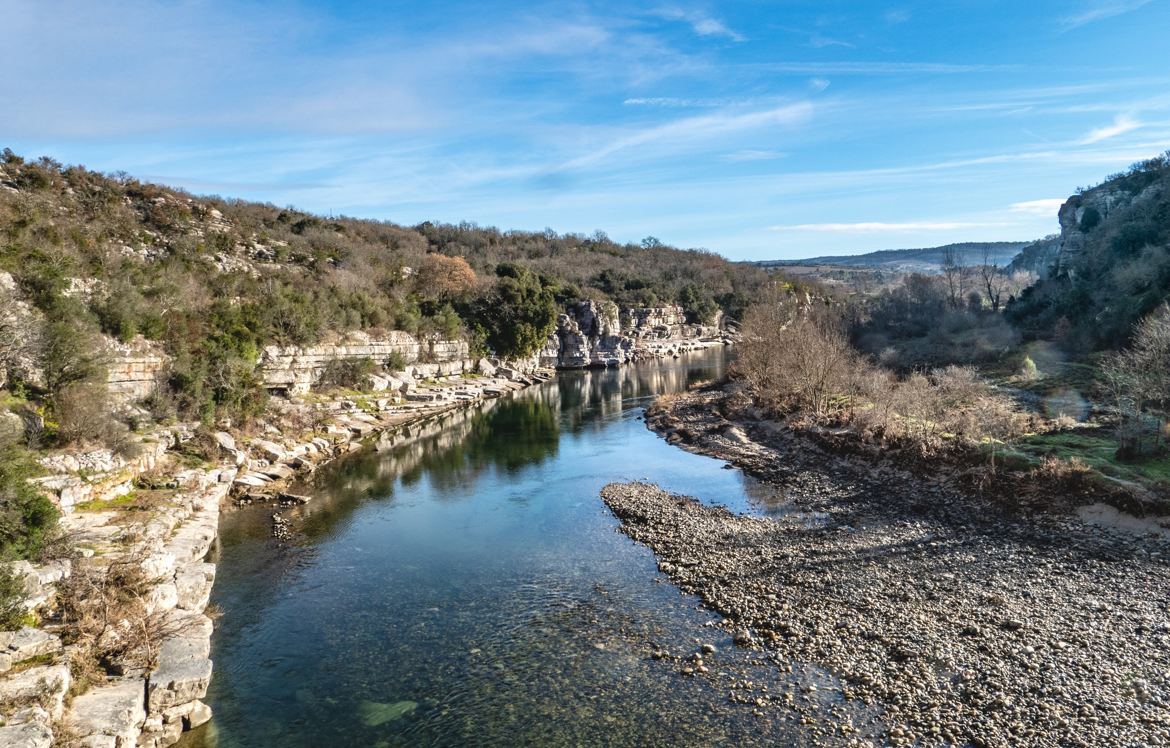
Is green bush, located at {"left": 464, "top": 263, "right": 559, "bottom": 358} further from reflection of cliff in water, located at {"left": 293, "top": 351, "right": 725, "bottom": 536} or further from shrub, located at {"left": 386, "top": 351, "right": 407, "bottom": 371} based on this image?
shrub, located at {"left": 386, "top": 351, "right": 407, "bottom": 371}

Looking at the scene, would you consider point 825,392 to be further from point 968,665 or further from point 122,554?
point 122,554

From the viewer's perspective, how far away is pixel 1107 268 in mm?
49094

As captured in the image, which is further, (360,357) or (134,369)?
(360,357)

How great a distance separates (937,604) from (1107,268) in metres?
47.9

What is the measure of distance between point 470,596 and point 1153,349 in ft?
78.1

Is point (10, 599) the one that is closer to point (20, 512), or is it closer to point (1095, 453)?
point (20, 512)

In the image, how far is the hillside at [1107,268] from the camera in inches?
1596

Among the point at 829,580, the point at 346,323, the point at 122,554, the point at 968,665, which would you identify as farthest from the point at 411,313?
the point at 968,665

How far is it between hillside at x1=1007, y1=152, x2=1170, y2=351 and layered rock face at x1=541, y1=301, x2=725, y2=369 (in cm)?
3997

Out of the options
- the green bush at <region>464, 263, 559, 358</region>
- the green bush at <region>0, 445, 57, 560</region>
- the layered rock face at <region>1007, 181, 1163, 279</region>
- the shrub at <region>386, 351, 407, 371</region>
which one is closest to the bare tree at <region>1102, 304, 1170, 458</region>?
the green bush at <region>0, 445, 57, 560</region>

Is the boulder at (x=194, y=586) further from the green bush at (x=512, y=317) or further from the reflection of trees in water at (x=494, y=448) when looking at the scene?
the green bush at (x=512, y=317)

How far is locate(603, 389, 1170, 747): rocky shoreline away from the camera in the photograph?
35.7 ft

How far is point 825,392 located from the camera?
34.3m

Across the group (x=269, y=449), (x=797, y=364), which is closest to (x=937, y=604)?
(x=797, y=364)
